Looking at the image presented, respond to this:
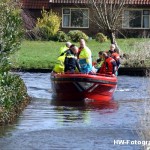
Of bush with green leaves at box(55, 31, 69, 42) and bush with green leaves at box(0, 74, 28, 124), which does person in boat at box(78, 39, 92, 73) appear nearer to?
bush with green leaves at box(0, 74, 28, 124)

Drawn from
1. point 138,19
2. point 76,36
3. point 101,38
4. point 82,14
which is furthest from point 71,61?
point 138,19

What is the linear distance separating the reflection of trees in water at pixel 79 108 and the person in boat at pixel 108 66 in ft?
5.36

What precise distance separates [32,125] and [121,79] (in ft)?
46.1

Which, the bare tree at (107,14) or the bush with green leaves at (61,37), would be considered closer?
the bare tree at (107,14)

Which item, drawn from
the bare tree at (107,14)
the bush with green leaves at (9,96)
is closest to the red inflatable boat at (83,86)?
the bush with green leaves at (9,96)

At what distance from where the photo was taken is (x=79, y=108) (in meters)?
19.5

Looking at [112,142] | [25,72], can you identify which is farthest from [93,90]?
[25,72]

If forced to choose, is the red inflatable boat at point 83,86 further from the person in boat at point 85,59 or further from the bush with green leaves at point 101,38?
the bush with green leaves at point 101,38

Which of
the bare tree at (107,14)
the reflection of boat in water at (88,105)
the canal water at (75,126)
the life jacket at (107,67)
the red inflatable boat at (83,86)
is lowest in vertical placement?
the reflection of boat in water at (88,105)

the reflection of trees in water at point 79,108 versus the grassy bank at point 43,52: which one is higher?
the grassy bank at point 43,52

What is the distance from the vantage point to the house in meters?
50.4

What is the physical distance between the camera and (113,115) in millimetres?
17859

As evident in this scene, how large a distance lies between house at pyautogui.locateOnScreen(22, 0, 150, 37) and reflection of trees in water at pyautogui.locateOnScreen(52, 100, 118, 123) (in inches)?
1161

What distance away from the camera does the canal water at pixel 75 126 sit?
44.2 feet
